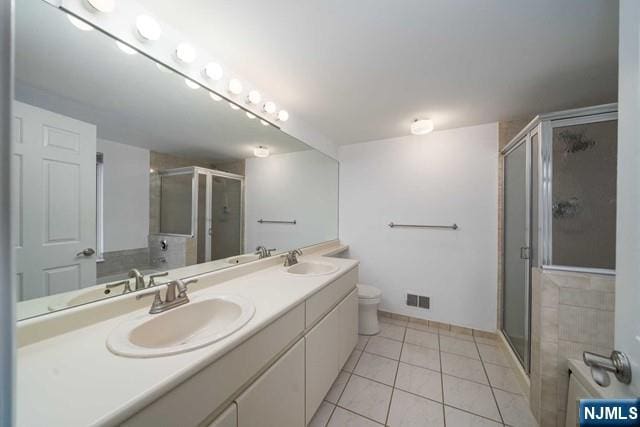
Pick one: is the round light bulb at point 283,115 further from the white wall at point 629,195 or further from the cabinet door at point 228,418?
the cabinet door at point 228,418

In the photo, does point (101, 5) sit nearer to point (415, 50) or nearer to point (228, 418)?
point (415, 50)

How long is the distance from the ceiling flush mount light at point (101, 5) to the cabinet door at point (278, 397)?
1.52 meters

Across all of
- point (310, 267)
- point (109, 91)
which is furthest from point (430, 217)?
point (109, 91)

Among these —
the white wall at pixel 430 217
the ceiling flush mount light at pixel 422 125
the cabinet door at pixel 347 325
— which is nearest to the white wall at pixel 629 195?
the cabinet door at pixel 347 325

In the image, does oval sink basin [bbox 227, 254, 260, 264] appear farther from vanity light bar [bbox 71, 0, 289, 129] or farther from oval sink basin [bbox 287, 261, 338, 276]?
vanity light bar [bbox 71, 0, 289, 129]

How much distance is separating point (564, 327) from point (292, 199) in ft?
6.74

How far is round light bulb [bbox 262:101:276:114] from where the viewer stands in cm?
162

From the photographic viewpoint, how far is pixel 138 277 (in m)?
0.99

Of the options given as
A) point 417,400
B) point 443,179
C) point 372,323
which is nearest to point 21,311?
point 417,400

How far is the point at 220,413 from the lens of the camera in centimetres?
71

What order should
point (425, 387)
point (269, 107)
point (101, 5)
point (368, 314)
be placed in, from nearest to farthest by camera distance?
1. point (101, 5)
2. point (425, 387)
3. point (269, 107)
4. point (368, 314)

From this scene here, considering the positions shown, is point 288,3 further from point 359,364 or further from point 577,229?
point 359,364

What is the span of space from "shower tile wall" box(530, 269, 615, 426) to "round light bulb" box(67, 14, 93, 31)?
2.48 m

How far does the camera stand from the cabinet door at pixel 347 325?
1.57 m
